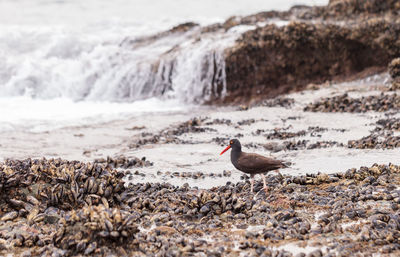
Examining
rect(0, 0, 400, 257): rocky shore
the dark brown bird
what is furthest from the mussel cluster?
the dark brown bird

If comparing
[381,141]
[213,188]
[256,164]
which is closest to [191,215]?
[256,164]

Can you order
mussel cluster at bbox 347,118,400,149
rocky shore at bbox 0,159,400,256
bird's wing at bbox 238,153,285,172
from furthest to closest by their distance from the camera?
mussel cluster at bbox 347,118,400,149 → bird's wing at bbox 238,153,285,172 → rocky shore at bbox 0,159,400,256

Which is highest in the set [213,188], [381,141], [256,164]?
[256,164]

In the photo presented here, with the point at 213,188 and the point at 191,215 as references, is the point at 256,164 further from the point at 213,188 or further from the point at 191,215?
the point at 191,215

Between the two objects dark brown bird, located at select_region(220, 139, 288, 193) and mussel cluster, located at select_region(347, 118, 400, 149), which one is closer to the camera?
dark brown bird, located at select_region(220, 139, 288, 193)

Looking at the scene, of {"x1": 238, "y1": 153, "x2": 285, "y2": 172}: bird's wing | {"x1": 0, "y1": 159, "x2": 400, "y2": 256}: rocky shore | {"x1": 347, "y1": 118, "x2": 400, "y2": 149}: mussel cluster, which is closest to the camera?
{"x1": 0, "y1": 159, "x2": 400, "y2": 256}: rocky shore

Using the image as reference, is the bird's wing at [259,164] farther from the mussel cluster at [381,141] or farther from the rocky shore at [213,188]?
the mussel cluster at [381,141]

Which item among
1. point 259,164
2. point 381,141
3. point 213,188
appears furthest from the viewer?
point 381,141

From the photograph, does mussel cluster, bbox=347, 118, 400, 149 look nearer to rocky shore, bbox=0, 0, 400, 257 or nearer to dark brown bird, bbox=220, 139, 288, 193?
rocky shore, bbox=0, 0, 400, 257

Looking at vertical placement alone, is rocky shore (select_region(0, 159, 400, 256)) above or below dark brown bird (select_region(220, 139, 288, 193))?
below

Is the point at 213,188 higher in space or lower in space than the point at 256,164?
lower

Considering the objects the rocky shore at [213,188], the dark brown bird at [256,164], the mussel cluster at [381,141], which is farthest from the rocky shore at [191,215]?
the mussel cluster at [381,141]

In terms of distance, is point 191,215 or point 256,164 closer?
point 191,215

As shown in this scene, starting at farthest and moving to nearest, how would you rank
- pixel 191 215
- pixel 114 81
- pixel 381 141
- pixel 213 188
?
pixel 114 81
pixel 381 141
pixel 213 188
pixel 191 215
